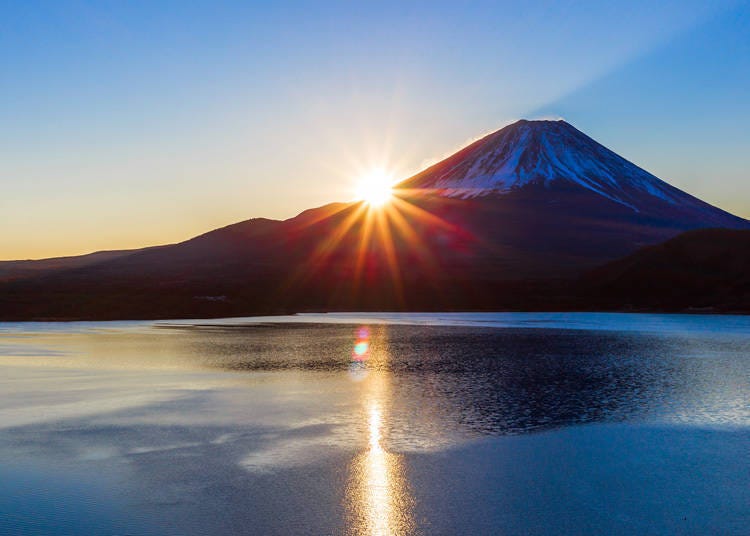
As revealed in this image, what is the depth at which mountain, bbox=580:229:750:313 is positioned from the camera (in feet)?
342

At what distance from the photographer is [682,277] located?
112562mm

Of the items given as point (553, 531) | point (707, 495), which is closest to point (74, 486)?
point (553, 531)

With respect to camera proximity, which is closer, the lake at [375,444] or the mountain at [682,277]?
the lake at [375,444]

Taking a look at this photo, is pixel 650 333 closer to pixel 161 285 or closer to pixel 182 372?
pixel 182 372

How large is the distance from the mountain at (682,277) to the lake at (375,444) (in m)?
68.1

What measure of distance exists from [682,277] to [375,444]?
105 metres

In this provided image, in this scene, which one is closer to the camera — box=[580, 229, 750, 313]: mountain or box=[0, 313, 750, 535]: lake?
box=[0, 313, 750, 535]: lake

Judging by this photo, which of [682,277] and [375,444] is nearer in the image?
[375,444]

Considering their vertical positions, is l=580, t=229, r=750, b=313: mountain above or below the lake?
above

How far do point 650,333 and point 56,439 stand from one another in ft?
173

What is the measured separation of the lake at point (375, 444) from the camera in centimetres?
1416

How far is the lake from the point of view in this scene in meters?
14.2

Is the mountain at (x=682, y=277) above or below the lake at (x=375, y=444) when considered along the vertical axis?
above

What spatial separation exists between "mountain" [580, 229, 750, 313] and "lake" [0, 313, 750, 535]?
68.1 meters
